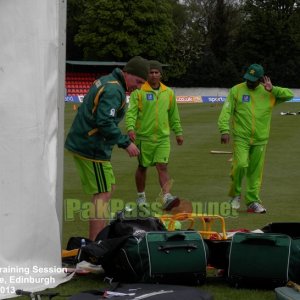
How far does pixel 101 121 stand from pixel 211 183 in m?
6.96

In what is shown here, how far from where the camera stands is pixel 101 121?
25.3ft

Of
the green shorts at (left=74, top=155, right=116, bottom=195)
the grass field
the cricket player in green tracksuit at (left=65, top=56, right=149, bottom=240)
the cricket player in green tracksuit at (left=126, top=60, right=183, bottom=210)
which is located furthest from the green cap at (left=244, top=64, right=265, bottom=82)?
the green shorts at (left=74, top=155, right=116, bottom=195)

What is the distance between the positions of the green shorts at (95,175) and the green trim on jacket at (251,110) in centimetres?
335

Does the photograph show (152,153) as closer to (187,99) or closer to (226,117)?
(226,117)

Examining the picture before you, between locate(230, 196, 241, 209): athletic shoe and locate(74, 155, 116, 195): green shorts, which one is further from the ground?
locate(74, 155, 116, 195): green shorts

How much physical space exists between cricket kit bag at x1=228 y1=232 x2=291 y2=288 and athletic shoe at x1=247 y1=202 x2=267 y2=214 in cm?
427

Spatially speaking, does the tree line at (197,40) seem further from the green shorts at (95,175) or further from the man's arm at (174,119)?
the green shorts at (95,175)

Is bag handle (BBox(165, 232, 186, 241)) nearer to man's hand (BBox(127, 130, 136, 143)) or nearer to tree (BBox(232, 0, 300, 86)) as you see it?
man's hand (BBox(127, 130, 136, 143))

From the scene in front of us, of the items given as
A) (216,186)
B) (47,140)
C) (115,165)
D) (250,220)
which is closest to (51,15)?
(47,140)

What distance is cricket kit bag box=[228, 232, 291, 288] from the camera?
6480mm

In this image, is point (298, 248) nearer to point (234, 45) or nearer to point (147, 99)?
point (147, 99)

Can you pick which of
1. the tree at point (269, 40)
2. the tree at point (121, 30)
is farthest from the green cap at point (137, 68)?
the tree at point (121, 30)

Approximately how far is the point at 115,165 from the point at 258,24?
68095mm

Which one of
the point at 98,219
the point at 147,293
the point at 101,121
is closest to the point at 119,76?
the point at 101,121
